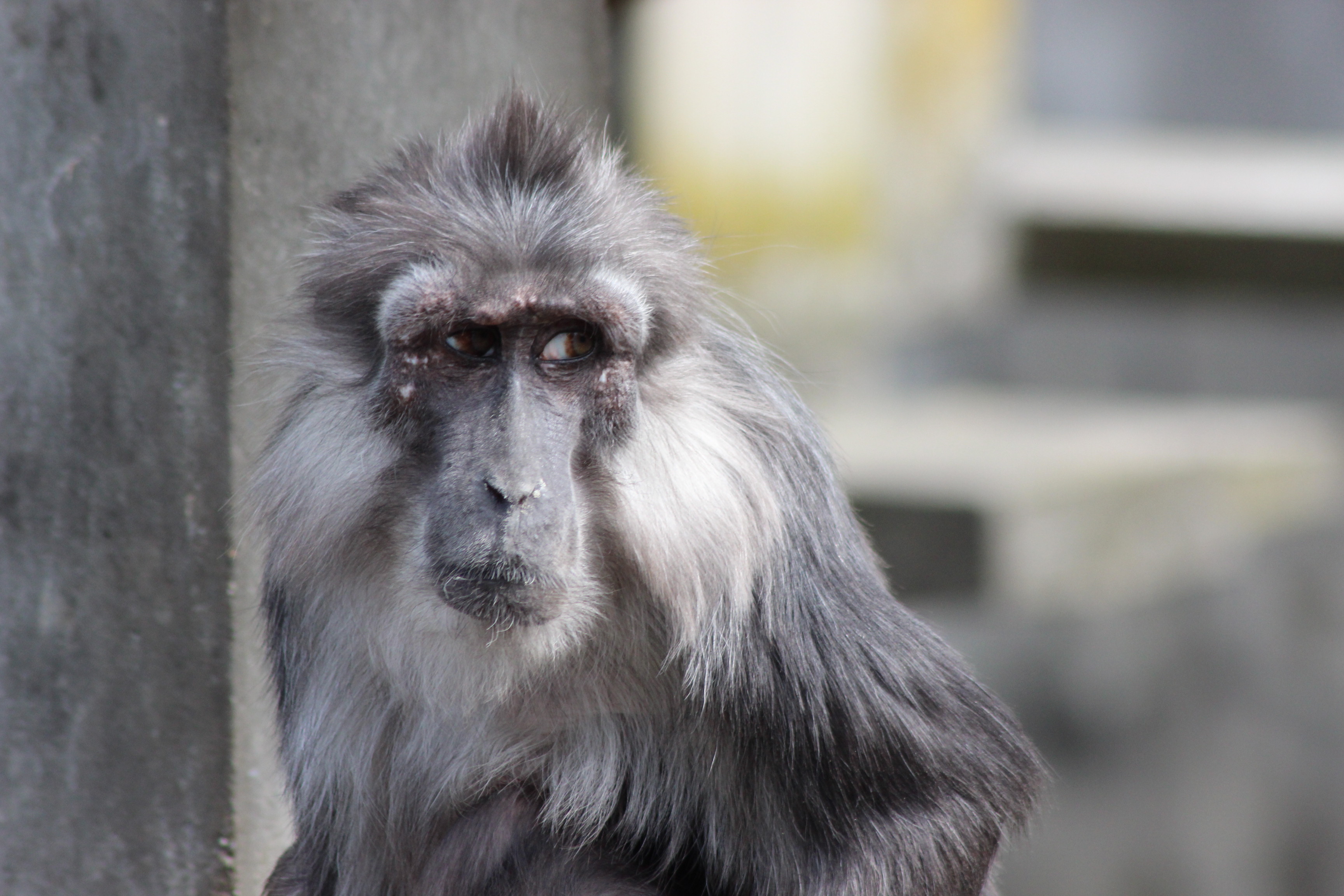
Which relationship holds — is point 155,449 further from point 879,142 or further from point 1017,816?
point 879,142

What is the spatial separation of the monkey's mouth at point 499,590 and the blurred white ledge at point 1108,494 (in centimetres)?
697

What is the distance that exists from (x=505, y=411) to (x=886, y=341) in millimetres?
9395

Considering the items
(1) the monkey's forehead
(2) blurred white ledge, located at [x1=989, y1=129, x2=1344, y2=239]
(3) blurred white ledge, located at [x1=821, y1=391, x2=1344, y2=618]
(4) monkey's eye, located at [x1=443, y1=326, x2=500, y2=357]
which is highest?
(2) blurred white ledge, located at [x1=989, y1=129, x2=1344, y2=239]

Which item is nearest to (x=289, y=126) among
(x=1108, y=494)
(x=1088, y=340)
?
(x=1108, y=494)

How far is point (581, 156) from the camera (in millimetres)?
3479

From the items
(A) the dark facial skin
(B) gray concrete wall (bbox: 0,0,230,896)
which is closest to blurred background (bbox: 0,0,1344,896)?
(B) gray concrete wall (bbox: 0,0,230,896)

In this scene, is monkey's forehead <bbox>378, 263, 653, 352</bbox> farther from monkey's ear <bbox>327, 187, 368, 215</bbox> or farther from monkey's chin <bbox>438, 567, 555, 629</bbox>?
monkey's chin <bbox>438, 567, 555, 629</bbox>

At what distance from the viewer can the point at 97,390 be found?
12.6ft

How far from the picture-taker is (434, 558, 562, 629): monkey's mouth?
3.05m

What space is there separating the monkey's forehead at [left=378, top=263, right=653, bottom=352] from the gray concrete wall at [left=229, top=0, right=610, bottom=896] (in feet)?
2.18

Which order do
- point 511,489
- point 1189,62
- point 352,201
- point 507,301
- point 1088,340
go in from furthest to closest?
point 1189,62 → point 1088,340 → point 352,201 → point 507,301 → point 511,489

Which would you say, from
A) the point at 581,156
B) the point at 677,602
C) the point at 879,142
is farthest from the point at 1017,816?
the point at 879,142

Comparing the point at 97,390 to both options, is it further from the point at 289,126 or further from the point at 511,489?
the point at 511,489

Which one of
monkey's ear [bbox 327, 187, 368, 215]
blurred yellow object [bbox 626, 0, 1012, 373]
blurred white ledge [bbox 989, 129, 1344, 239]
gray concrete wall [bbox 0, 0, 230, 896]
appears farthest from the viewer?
blurred white ledge [bbox 989, 129, 1344, 239]
